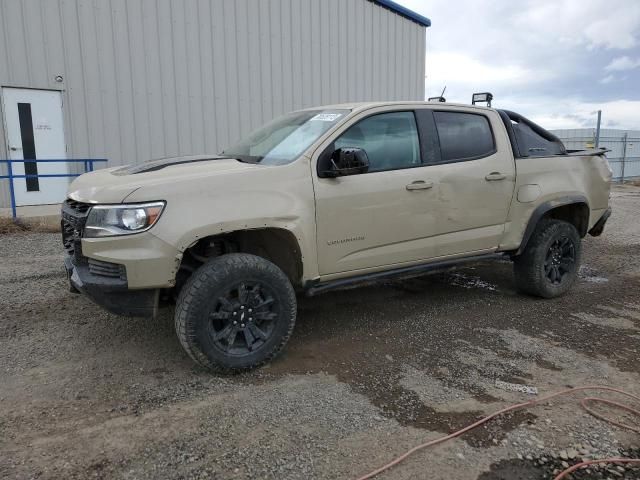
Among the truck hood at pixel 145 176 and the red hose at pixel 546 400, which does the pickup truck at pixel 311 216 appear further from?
the red hose at pixel 546 400

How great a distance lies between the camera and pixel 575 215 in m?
5.42

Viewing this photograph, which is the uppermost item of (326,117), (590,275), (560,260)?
(326,117)

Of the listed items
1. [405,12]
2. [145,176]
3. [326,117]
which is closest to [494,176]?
[326,117]

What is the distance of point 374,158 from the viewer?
161 inches

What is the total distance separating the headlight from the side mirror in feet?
4.02

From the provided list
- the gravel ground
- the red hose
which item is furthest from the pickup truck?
the red hose

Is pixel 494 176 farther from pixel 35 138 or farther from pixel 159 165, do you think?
pixel 35 138

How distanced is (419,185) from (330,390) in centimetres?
178

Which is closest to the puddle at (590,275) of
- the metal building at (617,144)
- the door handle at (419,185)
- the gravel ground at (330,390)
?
the gravel ground at (330,390)

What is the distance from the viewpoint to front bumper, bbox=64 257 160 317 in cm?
320

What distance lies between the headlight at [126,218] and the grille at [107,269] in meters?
0.18

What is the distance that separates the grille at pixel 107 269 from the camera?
3184 mm

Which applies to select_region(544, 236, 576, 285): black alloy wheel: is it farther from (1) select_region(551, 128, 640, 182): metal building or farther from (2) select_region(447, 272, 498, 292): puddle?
(1) select_region(551, 128, 640, 182): metal building

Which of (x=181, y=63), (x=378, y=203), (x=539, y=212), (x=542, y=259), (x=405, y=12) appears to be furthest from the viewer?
(x=405, y=12)
